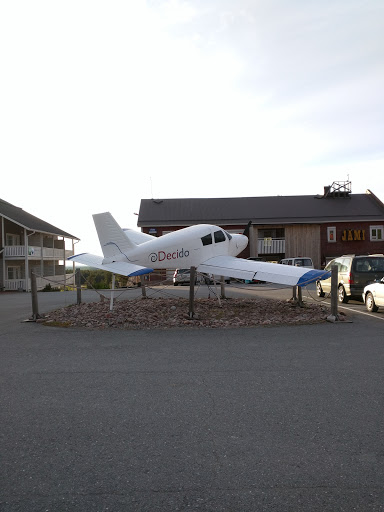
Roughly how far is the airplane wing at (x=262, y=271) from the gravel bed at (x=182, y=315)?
1.17m

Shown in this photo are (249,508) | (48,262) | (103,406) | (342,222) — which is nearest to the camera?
(249,508)

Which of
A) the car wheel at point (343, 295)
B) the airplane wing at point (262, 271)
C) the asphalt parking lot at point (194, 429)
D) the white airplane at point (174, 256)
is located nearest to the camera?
the asphalt parking lot at point (194, 429)

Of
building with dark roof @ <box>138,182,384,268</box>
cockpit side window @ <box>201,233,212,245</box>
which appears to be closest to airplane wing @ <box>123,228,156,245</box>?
cockpit side window @ <box>201,233,212,245</box>

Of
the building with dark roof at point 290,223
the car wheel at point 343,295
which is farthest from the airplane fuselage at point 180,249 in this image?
the building with dark roof at point 290,223

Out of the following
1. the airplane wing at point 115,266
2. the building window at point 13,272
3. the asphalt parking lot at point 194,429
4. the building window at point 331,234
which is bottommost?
the asphalt parking lot at point 194,429

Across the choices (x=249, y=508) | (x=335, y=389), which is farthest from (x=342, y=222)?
(x=249, y=508)

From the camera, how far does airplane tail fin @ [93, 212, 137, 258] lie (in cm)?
1298

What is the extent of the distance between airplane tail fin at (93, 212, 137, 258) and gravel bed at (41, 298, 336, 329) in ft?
6.32

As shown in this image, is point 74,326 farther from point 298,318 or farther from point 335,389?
point 335,389

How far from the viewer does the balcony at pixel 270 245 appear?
38.3 meters

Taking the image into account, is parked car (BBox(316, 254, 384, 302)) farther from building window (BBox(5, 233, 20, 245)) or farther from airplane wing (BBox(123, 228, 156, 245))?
building window (BBox(5, 233, 20, 245))

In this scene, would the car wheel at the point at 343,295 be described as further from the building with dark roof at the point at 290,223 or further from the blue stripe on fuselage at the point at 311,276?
the building with dark roof at the point at 290,223

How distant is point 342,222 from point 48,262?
2922 centimetres

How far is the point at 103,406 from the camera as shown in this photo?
4973 millimetres
